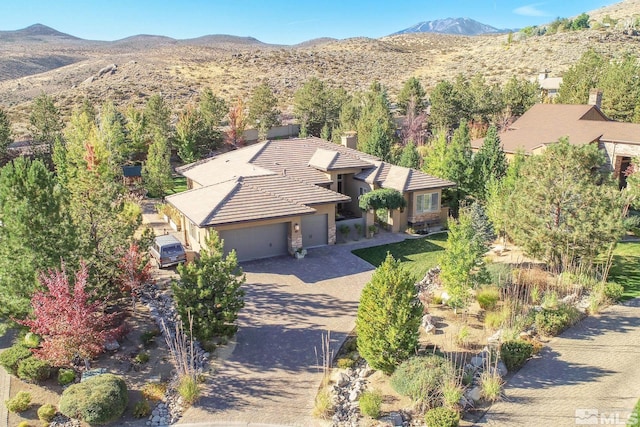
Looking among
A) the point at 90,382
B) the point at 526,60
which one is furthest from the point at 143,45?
the point at 90,382

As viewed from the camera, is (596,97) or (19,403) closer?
(19,403)

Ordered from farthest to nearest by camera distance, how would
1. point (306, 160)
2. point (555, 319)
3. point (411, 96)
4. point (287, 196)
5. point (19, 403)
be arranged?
point (411, 96) < point (306, 160) < point (287, 196) < point (555, 319) < point (19, 403)

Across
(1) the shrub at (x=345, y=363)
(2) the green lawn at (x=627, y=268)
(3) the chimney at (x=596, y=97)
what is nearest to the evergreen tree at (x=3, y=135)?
(1) the shrub at (x=345, y=363)

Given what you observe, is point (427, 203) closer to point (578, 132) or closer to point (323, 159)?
point (323, 159)

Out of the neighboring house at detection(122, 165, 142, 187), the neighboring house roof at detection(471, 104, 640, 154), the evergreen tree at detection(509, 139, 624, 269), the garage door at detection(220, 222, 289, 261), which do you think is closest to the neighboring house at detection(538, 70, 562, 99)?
Result: the neighboring house roof at detection(471, 104, 640, 154)

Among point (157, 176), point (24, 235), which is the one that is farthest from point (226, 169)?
point (24, 235)

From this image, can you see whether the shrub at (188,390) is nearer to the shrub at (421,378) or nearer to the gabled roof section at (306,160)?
the shrub at (421,378)

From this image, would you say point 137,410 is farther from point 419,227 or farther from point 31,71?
point 31,71
